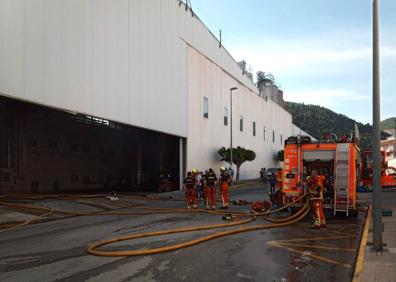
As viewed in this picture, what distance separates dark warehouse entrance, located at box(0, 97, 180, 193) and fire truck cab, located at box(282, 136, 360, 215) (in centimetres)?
1320

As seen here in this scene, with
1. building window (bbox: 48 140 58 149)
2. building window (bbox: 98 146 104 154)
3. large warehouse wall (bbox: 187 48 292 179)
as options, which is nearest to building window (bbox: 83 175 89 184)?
building window (bbox: 98 146 104 154)

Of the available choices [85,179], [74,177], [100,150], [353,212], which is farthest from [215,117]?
[353,212]

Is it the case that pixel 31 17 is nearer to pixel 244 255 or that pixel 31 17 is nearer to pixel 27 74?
pixel 27 74

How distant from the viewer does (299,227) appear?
13008 millimetres

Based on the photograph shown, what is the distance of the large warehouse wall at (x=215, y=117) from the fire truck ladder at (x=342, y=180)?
19.7 metres

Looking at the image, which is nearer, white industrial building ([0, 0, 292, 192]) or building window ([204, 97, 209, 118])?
white industrial building ([0, 0, 292, 192])

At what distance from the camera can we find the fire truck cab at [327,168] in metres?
14.4

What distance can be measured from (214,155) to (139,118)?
49.0ft

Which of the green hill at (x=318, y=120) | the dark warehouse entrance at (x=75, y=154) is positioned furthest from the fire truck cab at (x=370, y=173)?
the green hill at (x=318, y=120)

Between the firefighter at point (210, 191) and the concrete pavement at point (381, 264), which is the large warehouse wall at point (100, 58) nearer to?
the firefighter at point (210, 191)

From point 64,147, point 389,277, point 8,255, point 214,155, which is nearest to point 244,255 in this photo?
point 389,277

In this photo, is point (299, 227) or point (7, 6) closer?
point (299, 227)

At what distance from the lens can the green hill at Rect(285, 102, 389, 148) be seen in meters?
139

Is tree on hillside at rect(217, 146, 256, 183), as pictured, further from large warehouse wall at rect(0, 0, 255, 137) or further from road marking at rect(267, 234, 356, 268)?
road marking at rect(267, 234, 356, 268)
